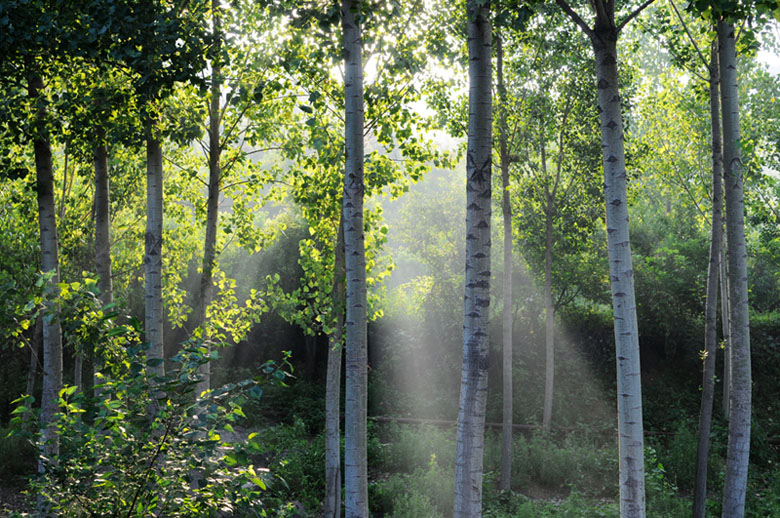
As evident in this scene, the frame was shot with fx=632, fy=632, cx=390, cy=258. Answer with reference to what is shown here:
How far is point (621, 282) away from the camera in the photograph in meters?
4.51

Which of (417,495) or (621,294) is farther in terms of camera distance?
(417,495)

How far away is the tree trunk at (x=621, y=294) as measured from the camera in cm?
441

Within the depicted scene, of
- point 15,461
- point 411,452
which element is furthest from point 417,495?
point 15,461

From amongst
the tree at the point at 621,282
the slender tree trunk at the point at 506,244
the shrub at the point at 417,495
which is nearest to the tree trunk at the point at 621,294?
the tree at the point at 621,282

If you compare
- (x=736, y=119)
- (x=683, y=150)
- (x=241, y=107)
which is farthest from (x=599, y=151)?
(x=241, y=107)

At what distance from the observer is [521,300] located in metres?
18.8

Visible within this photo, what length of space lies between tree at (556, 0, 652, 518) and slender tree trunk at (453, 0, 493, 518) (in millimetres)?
879

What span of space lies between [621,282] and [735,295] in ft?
8.53

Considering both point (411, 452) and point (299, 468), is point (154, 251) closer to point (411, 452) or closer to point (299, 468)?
point (299, 468)

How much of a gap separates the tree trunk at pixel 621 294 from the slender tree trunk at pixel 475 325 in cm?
89

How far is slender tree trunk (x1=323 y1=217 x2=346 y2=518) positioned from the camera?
768cm

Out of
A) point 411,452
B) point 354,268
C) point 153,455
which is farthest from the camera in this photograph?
point 411,452

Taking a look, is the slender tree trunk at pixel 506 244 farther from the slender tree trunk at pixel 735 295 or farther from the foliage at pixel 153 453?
the foliage at pixel 153 453

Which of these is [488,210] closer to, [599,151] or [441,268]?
[599,151]
